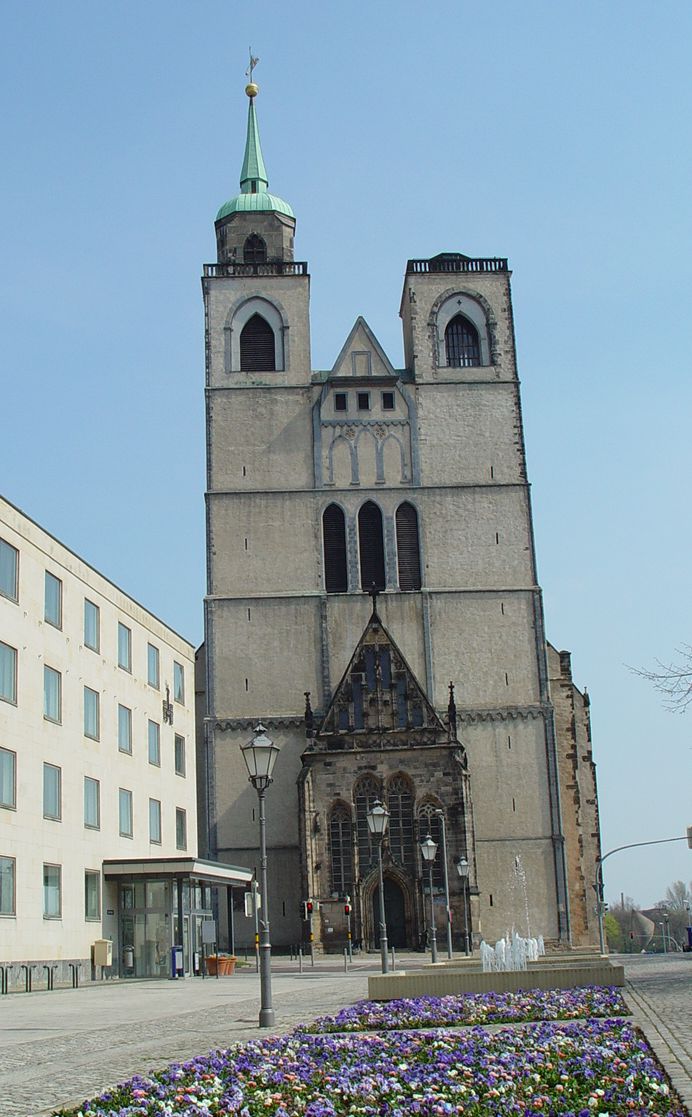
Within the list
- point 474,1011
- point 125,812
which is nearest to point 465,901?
point 125,812

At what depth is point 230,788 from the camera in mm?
57031

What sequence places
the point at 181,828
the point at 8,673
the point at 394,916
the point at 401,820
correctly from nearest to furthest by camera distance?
1. the point at 8,673
2. the point at 181,828
3. the point at 394,916
4. the point at 401,820

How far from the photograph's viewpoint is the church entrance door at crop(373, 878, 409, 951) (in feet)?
177

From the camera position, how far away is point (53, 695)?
1416 inches

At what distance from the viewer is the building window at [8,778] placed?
32031 millimetres

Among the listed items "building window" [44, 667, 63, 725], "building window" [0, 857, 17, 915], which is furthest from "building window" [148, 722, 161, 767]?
"building window" [0, 857, 17, 915]

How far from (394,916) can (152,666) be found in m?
15.6

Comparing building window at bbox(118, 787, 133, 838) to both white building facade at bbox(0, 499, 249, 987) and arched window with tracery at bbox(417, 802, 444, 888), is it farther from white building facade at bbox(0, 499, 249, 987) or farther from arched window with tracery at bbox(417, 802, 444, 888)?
arched window with tracery at bbox(417, 802, 444, 888)

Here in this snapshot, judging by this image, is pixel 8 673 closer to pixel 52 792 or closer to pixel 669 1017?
pixel 52 792

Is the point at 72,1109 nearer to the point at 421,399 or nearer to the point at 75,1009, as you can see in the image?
the point at 75,1009

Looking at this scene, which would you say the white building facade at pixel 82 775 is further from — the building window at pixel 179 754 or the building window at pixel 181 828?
the building window at pixel 179 754

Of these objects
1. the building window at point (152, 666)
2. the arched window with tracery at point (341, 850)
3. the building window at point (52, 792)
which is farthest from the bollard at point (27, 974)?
the arched window with tracery at point (341, 850)

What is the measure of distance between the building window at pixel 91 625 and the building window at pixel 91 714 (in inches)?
51.0

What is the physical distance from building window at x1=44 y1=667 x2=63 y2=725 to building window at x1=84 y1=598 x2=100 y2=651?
8.44 ft
